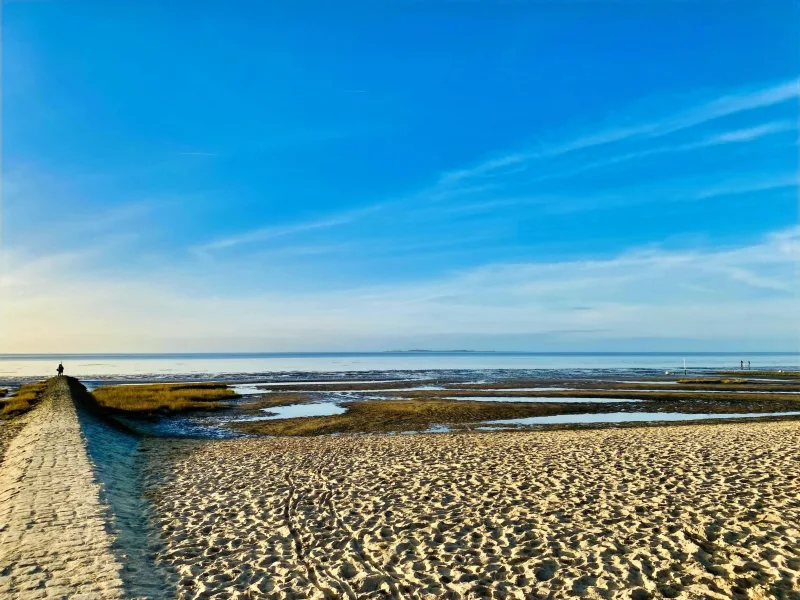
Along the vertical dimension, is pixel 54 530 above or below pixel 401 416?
above

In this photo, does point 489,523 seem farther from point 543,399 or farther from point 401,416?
point 543,399

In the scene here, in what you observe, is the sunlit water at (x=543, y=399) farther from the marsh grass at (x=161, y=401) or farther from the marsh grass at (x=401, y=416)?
the marsh grass at (x=161, y=401)

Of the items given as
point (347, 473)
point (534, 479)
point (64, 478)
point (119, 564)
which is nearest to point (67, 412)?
point (64, 478)

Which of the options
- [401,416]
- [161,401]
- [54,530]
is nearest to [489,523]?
[54,530]

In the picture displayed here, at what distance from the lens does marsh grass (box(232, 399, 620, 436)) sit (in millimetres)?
26092

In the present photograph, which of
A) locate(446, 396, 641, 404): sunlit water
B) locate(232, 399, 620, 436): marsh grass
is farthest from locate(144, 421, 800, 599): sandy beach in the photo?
locate(446, 396, 641, 404): sunlit water

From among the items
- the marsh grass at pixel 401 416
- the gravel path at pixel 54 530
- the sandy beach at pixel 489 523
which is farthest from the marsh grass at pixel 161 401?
the sandy beach at pixel 489 523

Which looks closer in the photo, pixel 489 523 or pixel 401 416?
pixel 489 523

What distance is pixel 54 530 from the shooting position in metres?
9.37

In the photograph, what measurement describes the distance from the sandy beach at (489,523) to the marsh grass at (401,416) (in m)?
9.45

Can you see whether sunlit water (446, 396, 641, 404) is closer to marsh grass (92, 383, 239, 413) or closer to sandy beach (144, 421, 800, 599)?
marsh grass (92, 383, 239, 413)

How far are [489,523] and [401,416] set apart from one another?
20577mm

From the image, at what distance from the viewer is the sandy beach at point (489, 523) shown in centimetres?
759

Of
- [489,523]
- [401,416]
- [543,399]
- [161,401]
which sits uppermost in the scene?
[489,523]
